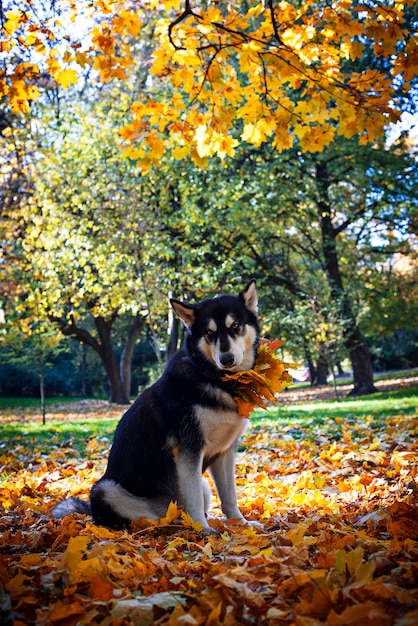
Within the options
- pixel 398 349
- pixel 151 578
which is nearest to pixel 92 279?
pixel 151 578

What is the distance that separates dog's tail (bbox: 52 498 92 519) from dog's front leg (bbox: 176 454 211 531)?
3.43 feet

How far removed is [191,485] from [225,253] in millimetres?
15923

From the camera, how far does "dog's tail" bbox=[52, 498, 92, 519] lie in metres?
4.82

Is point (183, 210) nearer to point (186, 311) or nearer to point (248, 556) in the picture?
point (186, 311)

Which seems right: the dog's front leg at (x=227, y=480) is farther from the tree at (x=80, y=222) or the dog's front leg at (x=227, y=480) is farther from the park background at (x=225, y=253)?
the tree at (x=80, y=222)

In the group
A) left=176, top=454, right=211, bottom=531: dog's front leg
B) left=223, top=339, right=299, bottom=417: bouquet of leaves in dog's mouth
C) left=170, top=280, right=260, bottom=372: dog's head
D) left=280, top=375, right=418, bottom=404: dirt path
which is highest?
left=170, top=280, right=260, bottom=372: dog's head

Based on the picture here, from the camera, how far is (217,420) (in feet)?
14.7

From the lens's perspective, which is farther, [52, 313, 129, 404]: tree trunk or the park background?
[52, 313, 129, 404]: tree trunk

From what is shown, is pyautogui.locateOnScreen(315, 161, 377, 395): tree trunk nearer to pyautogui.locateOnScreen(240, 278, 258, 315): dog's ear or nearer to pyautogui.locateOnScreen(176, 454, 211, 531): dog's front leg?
pyautogui.locateOnScreen(240, 278, 258, 315): dog's ear

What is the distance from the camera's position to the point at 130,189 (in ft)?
63.1

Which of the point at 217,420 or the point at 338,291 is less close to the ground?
the point at 338,291

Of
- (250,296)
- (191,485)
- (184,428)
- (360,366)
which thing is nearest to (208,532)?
(191,485)

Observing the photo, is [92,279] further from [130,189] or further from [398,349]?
[398,349]

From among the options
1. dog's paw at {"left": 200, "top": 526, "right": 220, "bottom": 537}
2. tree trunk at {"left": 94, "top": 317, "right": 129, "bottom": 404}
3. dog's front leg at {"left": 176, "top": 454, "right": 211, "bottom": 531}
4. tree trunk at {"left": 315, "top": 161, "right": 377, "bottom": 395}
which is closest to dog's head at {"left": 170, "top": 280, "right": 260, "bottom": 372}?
dog's front leg at {"left": 176, "top": 454, "right": 211, "bottom": 531}
